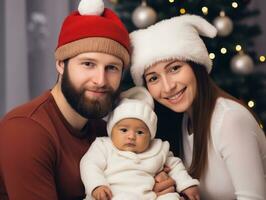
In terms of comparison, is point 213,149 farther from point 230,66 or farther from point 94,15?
point 230,66

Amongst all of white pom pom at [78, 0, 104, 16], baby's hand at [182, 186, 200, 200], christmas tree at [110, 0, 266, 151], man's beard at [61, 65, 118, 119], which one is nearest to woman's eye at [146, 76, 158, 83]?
man's beard at [61, 65, 118, 119]

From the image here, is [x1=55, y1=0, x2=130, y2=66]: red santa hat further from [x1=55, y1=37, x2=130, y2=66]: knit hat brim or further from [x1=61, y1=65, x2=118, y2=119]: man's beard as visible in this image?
[x1=61, y1=65, x2=118, y2=119]: man's beard

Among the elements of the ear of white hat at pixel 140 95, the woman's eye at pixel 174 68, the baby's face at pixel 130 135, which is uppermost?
the woman's eye at pixel 174 68

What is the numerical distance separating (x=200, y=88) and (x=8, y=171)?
93 cm

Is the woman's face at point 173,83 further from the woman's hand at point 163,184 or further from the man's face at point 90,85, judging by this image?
the woman's hand at point 163,184

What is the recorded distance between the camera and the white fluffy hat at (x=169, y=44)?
82.3 inches

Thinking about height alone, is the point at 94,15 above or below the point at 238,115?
above

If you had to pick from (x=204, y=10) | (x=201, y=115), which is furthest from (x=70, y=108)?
(x=204, y=10)

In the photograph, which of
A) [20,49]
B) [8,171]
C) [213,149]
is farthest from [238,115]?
[20,49]

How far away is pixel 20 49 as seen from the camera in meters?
3.27

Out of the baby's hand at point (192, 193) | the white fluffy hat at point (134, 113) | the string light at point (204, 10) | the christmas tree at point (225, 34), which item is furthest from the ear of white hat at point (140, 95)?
the string light at point (204, 10)

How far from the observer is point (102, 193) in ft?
6.05

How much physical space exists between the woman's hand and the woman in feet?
0.67

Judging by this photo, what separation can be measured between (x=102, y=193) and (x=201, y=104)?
64 cm
